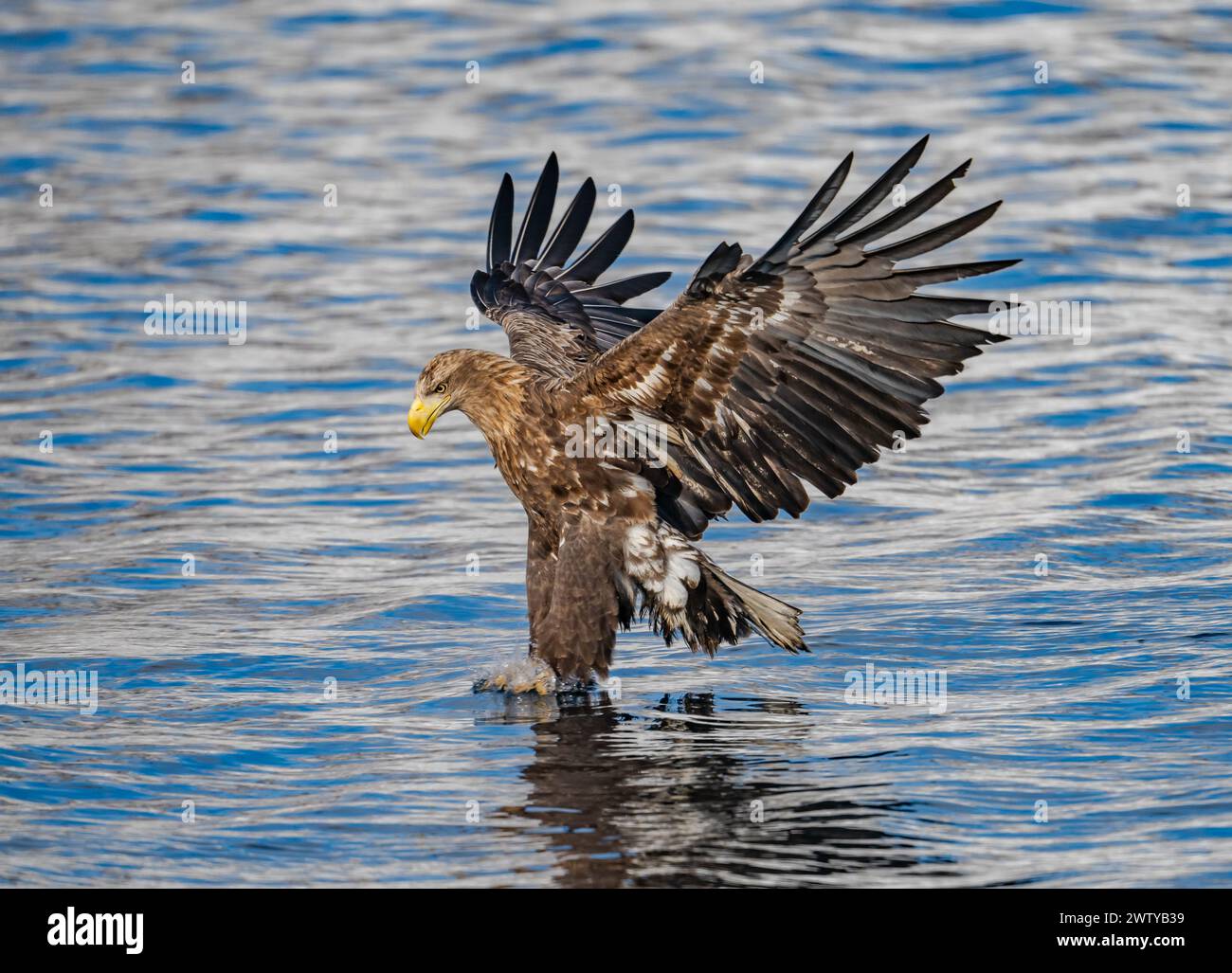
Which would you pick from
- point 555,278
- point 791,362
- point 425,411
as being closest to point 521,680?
point 425,411

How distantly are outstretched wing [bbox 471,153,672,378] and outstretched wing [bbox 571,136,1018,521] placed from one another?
5.58ft

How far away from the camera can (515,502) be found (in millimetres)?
11055

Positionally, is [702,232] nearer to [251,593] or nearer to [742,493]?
[251,593]

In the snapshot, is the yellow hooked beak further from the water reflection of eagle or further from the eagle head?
the water reflection of eagle

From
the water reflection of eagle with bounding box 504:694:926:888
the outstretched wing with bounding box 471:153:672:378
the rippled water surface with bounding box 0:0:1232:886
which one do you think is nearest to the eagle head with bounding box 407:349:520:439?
the outstretched wing with bounding box 471:153:672:378

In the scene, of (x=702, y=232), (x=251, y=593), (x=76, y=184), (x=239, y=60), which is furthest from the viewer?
(x=239, y=60)

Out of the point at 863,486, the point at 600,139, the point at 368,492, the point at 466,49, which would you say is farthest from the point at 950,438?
the point at 466,49

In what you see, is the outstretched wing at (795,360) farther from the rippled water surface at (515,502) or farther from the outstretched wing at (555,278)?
the outstretched wing at (555,278)

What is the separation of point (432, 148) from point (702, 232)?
4.37 metres

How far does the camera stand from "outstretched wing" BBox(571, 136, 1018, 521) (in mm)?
6715

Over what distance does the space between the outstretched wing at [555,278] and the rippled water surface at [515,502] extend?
4.71ft

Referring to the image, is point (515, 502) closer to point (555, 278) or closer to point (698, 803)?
point (555, 278)

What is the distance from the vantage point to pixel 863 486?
11.2 m

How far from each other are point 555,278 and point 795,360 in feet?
8.93
